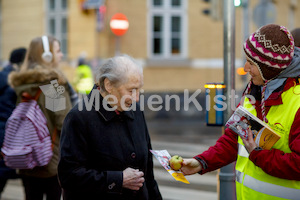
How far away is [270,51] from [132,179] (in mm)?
A: 1066

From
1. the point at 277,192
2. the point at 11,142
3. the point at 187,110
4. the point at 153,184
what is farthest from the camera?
the point at 187,110

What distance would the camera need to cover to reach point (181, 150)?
10.3 m

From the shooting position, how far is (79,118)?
2.86 metres

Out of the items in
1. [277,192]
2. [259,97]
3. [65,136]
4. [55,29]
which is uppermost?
[55,29]

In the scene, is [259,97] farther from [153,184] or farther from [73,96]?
[73,96]

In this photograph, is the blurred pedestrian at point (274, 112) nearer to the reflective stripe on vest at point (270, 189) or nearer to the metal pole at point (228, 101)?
the reflective stripe on vest at point (270, 189)

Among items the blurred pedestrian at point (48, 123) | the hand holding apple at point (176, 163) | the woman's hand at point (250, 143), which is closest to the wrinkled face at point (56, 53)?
the blurred pedestrian at point (48, 123)

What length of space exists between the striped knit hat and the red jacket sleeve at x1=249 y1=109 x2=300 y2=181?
0.20 metres

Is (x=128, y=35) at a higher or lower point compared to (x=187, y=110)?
higher

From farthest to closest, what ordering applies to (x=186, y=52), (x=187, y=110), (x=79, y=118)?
(x=186, y=52) < (x=187, y=110) < (x=79, y=118)

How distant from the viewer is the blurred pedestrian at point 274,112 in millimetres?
2547

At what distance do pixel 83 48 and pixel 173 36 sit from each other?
3.16 meters

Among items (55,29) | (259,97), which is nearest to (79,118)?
(259,97)

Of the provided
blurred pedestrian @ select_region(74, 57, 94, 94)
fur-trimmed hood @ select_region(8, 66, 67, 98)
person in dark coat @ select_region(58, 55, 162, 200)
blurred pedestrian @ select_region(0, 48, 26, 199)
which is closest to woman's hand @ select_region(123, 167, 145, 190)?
person in dark coat @ select_region(58, 55, 162, 200)
